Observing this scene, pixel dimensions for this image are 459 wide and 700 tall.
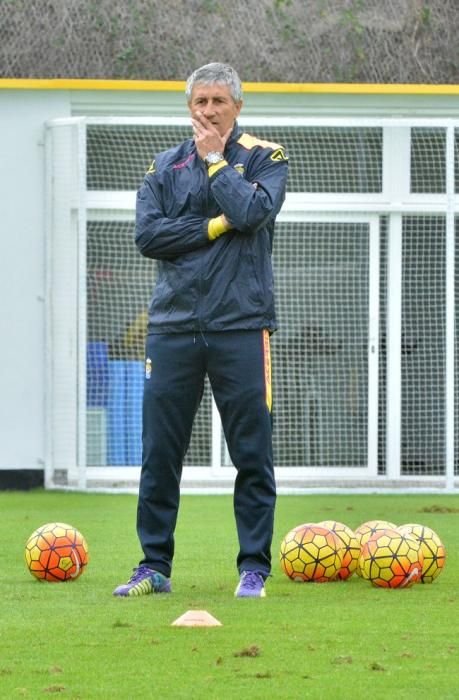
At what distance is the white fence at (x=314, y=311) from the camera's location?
45.7 feet

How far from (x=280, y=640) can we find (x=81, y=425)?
8336 millimetres

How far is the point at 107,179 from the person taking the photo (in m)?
14.3

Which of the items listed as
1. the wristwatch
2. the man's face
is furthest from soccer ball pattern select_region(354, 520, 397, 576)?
the man's face

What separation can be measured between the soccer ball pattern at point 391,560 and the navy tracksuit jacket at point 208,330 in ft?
1.88

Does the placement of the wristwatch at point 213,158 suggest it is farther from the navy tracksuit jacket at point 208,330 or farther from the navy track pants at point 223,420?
the navy track pants at point 223,420

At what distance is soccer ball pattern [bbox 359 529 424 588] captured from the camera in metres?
6.77

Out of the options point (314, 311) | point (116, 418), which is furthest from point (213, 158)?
point (314, 311)

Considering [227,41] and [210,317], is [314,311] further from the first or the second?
[210,317]

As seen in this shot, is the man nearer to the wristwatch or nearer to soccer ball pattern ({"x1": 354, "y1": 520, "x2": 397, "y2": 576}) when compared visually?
the wristwatch

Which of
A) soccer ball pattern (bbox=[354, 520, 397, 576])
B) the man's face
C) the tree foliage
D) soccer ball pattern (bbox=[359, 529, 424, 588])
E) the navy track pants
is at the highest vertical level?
the tree foliage

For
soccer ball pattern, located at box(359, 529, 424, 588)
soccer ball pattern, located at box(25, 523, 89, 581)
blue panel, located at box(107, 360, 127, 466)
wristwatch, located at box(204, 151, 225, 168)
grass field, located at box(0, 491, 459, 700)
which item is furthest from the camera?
blue panel, located at box(107, 360, 127, 466)

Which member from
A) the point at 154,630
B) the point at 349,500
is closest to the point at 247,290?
the point at 154,630

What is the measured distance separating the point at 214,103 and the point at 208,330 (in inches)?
38.1

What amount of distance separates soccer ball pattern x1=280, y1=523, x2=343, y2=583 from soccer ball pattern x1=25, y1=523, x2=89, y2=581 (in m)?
0.98
